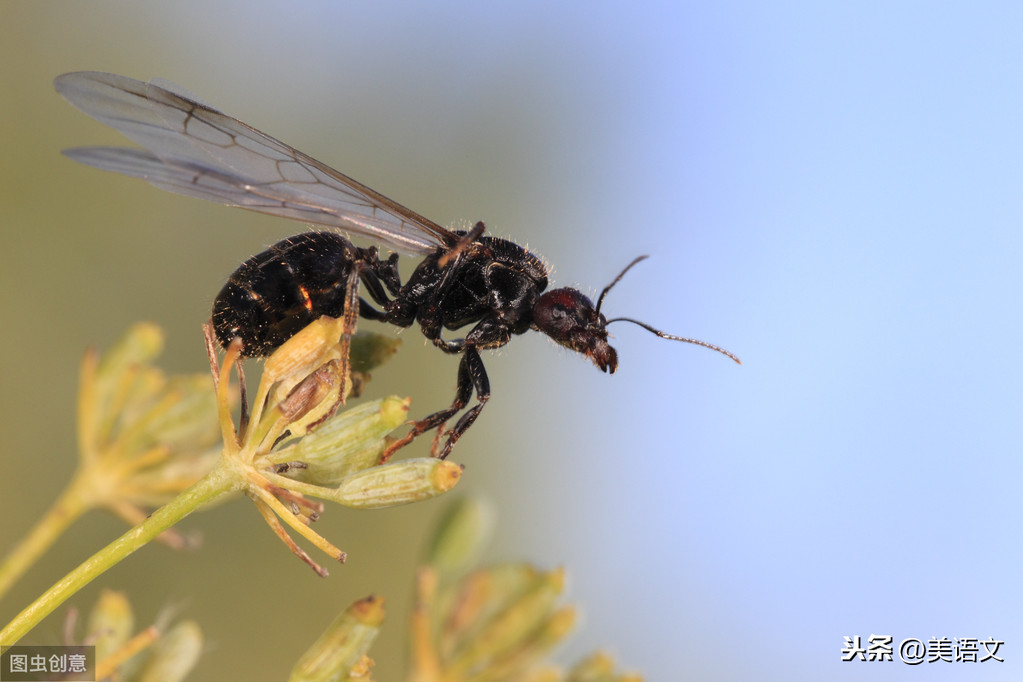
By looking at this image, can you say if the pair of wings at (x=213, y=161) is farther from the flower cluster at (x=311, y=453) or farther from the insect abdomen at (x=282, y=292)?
the flower cluster at (x=311, y=453)

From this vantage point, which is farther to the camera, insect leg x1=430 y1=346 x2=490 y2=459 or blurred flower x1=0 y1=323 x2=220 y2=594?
insect leg x1=430 y1=346 x2=490 y2=459

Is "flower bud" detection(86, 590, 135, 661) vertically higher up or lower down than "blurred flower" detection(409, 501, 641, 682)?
higher up

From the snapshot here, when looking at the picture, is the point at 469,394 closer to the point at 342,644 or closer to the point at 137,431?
the point at 137,431

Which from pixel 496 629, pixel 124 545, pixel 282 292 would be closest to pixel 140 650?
pixel 124 545

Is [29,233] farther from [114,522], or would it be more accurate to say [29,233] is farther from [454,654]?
[454,654]

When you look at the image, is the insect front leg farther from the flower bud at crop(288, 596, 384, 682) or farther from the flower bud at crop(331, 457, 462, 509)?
the flower bud at crop(288, 596, 384, 682)

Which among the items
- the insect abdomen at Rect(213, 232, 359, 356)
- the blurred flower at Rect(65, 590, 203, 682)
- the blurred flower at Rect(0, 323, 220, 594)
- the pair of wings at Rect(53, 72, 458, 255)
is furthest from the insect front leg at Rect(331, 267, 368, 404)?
the blurred flower at Rect(65, 590, 203, 682)

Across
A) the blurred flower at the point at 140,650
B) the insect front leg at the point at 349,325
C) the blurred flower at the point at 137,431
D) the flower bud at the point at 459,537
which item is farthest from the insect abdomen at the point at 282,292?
the flower bud at the point at 459,537
